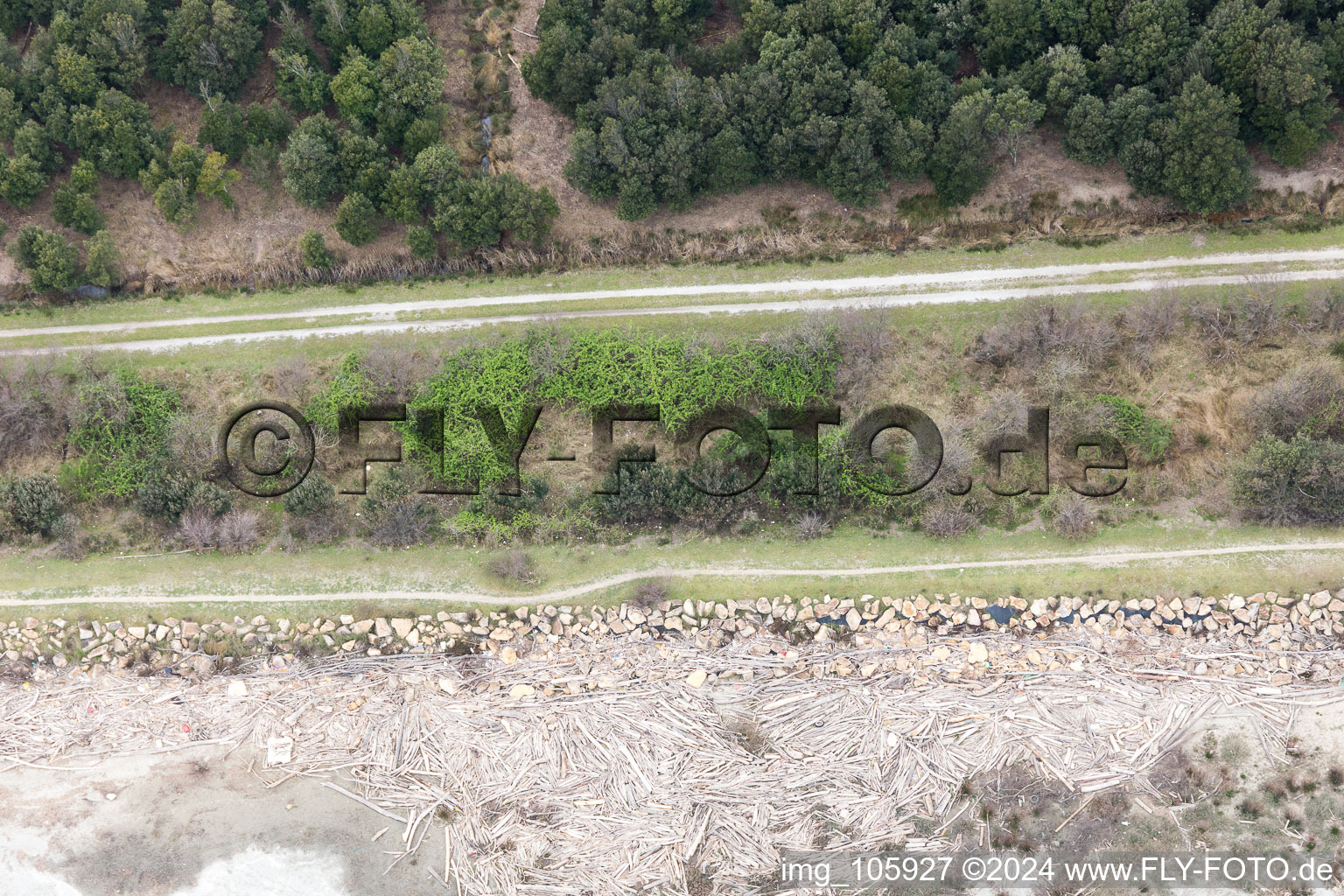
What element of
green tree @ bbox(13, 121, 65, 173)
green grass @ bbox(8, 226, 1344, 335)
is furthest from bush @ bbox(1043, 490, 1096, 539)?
green tree @ bbox(13, 121, 65, 173)

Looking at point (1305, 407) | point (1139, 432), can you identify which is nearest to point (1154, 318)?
point (1139, 432)

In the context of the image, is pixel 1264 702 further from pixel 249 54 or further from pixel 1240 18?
pixel 249 54

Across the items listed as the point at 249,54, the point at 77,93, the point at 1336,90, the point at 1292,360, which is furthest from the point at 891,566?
the point at 77,93

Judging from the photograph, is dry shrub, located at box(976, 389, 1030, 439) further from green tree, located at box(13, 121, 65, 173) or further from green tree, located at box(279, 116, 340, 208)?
green tree, located at box(13, 121, 65, 173)

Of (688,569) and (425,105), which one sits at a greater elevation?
(425,105)

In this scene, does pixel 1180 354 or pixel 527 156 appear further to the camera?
pixel 527 156

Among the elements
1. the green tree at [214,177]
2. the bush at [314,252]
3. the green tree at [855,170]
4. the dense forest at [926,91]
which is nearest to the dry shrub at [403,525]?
the bush at [314,252]

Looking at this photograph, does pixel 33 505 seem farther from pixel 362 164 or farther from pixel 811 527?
pixel 811 527
